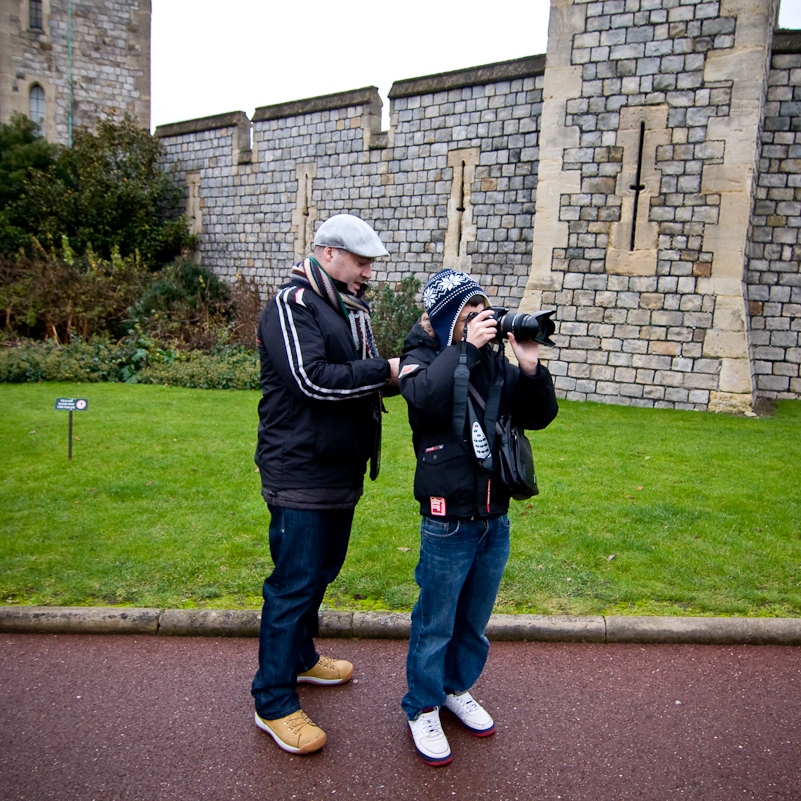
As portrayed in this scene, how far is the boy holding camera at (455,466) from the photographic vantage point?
98.9 inches

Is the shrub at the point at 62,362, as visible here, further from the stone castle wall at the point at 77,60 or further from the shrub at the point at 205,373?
the stone castle wall at the point at 77,60

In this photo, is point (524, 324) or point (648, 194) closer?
point (524, 324)

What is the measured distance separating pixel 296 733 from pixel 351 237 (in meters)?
1.94

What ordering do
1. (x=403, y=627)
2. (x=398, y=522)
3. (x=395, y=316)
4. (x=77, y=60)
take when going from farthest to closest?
(x=77, y=60) < (x=395, y=316) < (x=398, y=522) < (x=403, y=627)

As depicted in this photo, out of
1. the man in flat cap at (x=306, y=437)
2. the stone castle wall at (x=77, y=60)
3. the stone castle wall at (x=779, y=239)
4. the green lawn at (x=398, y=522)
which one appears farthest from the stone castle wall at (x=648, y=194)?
the stone castle wall at (x=77, y=60)

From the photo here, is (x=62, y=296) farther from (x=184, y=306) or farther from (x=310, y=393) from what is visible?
(x=310, y=393)

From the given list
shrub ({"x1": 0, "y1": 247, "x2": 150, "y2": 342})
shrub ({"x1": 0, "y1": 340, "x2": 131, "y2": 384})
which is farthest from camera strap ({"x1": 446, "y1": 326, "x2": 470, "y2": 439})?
shrub ({"x1": 0, "y1": 247, "x2": 150, "y2": 342})

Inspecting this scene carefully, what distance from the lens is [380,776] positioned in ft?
8.33

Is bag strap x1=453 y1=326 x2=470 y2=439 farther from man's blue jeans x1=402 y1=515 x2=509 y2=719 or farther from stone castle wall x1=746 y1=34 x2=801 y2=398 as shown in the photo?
stone castle wall x1=746 y1=34 x2=801 y2=398

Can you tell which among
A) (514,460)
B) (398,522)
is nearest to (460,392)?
(514,460)

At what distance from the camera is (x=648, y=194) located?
972 cm

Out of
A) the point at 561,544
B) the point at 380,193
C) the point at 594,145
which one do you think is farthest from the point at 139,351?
the point at 561,544

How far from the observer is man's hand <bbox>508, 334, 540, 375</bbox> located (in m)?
2.56

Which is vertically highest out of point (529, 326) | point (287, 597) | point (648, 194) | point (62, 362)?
point (648, 194)
